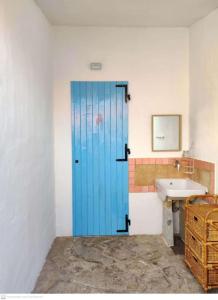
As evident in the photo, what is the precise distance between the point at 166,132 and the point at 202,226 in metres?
1.66

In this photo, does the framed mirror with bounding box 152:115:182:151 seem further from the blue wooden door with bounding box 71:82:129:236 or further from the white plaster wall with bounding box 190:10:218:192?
the blue wooden door with bounding box 71:82:129:236

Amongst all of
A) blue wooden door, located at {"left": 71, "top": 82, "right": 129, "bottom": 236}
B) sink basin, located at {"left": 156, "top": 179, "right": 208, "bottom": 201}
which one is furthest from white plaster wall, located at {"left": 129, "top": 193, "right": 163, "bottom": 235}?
sink basin, located at {"left": 156, "top": 179, "right": 208, "bottom": 201}

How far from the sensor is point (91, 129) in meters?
4.02

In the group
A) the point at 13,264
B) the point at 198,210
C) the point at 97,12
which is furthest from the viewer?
the point at 97,12

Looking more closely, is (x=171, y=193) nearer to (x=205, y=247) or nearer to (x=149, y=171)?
(x=149, y=171)

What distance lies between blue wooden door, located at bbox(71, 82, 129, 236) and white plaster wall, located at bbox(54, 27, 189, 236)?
0.10 metres

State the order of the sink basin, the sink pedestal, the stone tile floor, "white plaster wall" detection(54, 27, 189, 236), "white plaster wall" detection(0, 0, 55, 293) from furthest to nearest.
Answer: "white plaster wall" detection(54, 27, 189, 236) < the sink pedestal < the sink basin < the stone tile floor < "white plaster wall" detection(0, 0, 55, 293)

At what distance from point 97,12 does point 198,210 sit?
2.48 meters

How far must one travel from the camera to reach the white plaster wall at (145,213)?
414 cm

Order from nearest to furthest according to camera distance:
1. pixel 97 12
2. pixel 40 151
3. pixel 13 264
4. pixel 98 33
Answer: pixel 13 264
pixel 40 151
pixel 97 12
pixel 98 33

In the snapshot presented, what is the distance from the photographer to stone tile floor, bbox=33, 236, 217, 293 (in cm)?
280

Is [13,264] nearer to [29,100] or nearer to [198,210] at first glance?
[29,100]

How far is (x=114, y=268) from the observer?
3197 mm
